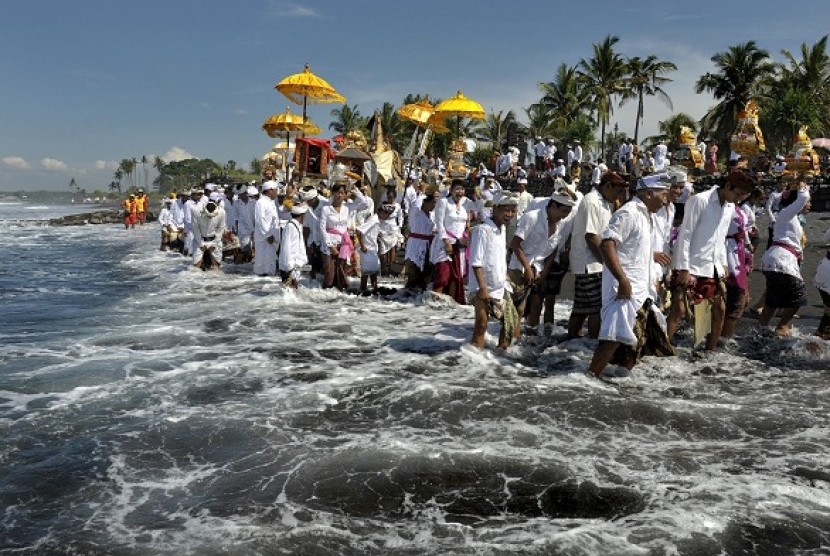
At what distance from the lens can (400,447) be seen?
4.54 meters

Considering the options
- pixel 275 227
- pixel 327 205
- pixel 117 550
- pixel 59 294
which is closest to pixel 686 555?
pixel 117 550

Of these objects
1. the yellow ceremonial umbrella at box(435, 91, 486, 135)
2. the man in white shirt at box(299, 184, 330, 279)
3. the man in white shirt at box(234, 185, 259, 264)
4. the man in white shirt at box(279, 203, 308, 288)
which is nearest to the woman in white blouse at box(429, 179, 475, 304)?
the man in white shirt at box(299, 184, 330, 279)

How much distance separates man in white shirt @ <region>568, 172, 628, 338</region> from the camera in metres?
6.46

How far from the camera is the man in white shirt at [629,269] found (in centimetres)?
546

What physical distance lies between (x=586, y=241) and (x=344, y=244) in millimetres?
5988

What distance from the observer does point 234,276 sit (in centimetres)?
1418

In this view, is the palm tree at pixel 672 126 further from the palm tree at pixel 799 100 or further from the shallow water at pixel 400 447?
the shallow water at pixel 400 447

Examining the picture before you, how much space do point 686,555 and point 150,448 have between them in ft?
11.2

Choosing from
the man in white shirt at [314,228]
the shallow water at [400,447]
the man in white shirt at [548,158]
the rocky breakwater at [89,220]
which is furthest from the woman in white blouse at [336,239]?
the rocky breakwater at [89,220]

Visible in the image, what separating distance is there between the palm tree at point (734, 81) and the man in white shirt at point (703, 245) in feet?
116

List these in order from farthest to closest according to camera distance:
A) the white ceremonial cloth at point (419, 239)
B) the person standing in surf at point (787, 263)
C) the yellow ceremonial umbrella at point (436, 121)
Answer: the yellow ceremonial umbrella at point (436, 121) < the white ceremonial cloth at point (419, 239) < the person standing in surf at point (787, 263)

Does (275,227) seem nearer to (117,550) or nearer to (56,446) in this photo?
(56,446)

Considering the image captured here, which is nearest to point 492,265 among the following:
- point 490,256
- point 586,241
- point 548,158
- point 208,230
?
point 490,256

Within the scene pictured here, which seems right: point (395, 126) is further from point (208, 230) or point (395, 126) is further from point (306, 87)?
point (208, 230)
